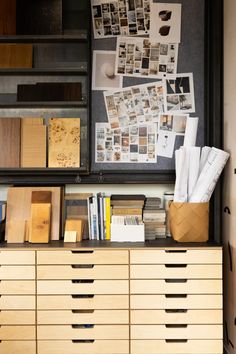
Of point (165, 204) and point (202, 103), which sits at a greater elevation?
point (202, 103)

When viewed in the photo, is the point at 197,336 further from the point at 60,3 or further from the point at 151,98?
the point at 60,3

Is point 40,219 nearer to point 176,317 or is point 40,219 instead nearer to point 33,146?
point 33,146

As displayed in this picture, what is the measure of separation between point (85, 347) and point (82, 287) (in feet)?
1.08

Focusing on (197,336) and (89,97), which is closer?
(197,336)

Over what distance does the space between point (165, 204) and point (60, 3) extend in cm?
144

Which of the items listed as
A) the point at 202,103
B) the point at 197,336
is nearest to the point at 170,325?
the point at 197,336

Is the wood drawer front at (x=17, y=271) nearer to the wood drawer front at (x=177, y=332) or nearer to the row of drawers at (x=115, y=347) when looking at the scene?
→ the row of drawers at (x=115, y=347)

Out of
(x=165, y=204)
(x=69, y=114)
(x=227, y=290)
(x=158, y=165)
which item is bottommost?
(x=227, y=290)

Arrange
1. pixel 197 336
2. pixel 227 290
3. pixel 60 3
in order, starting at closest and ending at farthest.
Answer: pixel 197 336
pixel 227 290
pixel 60 3

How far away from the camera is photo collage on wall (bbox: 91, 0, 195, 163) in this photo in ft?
8.80

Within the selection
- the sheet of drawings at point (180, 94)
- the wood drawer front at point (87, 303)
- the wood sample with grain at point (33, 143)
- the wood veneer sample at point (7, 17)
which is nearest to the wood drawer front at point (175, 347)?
the wood drawer front at point (87, 303)

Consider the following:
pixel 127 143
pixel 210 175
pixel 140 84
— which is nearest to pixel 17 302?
pixel 127 143

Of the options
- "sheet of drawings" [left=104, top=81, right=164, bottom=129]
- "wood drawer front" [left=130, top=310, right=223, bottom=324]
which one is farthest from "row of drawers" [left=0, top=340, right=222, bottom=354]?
"sheet of drawings" [left=104, top=81, right=164, bottom=129]

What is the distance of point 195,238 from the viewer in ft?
7.98
